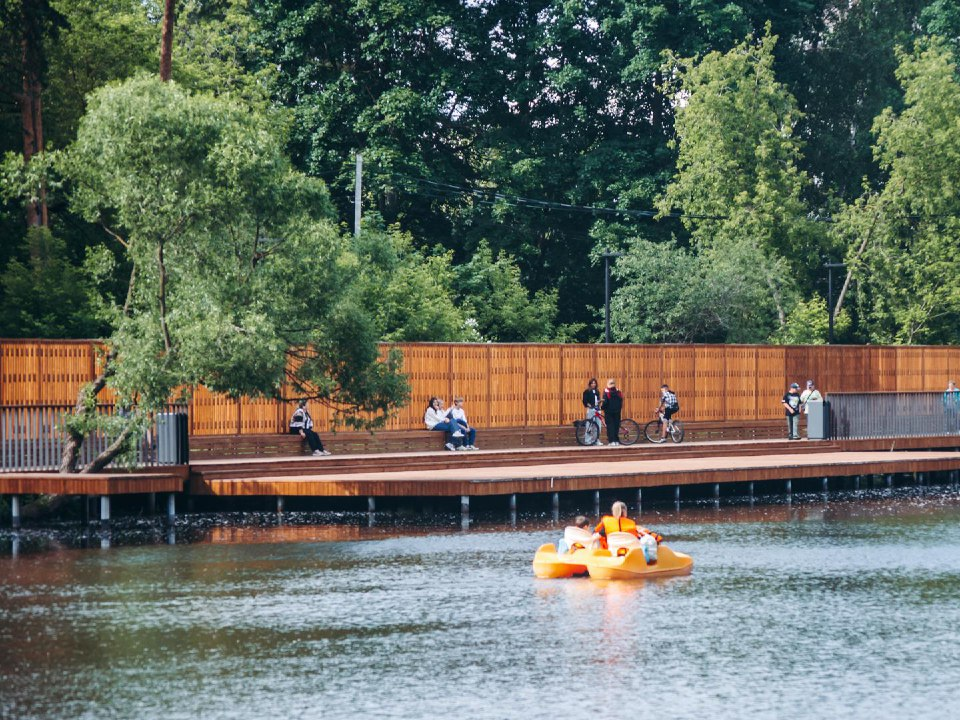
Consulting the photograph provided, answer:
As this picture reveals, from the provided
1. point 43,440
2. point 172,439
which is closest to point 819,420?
point 172,439

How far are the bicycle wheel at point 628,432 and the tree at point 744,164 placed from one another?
1302 centimetres

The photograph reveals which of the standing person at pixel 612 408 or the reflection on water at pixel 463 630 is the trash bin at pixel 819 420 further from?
the reflection on water at pixel 463 630

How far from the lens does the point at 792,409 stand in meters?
46.6

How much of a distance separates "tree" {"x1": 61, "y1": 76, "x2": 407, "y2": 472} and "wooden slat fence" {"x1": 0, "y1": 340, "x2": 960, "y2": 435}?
213cm

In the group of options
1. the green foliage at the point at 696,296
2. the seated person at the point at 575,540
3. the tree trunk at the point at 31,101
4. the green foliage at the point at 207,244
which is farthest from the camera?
the green foliage at the point at 696,296

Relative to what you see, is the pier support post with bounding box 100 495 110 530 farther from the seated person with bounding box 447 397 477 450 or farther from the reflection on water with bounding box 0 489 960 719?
the seated person with bounding box 447 397 477 450

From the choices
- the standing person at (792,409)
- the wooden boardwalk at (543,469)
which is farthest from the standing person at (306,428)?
the standing person at (792,409)

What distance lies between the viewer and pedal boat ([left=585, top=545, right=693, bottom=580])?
82.6ft

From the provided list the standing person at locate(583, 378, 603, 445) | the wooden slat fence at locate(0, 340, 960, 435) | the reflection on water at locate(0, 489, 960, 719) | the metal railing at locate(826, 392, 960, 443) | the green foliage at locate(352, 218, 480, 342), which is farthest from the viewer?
the metal railing at locate(826, 392, 960, 443)

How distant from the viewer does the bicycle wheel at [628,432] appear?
147 feet

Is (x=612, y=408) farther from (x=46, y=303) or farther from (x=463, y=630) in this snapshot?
(x=463, y=630)

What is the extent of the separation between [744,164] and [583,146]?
8.81 metres

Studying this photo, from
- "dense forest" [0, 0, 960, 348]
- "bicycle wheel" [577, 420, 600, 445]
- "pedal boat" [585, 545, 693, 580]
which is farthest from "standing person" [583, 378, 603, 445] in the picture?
"pedal boat" [585, 545, 693, 580]

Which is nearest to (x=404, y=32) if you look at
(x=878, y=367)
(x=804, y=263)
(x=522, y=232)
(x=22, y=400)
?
(x=522, y=232)
